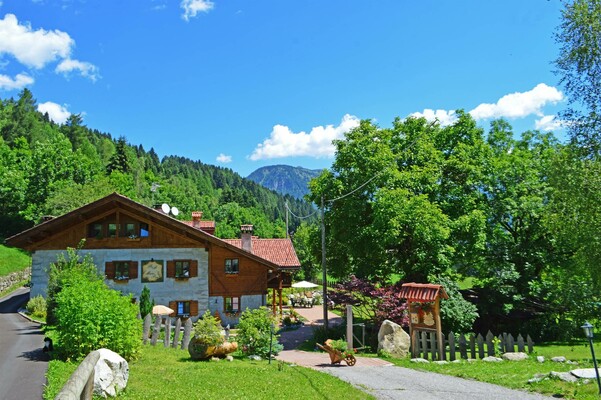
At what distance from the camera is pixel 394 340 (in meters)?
21.2

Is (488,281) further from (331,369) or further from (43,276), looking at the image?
(43,276)

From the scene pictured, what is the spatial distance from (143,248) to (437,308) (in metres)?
20.7

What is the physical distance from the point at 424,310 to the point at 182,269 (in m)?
18.1

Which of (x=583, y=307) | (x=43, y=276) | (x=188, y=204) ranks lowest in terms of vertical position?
(x=583, y=307)

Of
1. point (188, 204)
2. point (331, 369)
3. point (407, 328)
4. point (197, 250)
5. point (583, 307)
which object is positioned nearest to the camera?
point (331, 369)

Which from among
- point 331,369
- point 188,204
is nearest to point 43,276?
point 331,369

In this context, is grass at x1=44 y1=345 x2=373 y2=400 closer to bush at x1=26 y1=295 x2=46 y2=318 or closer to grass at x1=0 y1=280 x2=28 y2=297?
bush at x1=26 y1=295 x2=46 y2=318

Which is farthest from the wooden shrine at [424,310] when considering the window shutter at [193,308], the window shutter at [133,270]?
the window shutter at [133,270]

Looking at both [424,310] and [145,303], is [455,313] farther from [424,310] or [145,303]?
[145,303]

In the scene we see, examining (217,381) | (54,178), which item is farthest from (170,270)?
(54,178)

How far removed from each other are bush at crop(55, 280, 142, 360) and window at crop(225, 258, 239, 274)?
54.2 feet

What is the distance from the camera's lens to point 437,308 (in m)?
20.2

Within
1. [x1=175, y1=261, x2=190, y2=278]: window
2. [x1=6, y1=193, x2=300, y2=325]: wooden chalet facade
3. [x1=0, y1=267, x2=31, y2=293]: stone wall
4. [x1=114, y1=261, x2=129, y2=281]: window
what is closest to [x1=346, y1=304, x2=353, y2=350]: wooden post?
[x1=6, y1=193, x2=300, y2=325]: wooden chalet facade

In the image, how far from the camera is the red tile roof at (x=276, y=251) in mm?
37119
